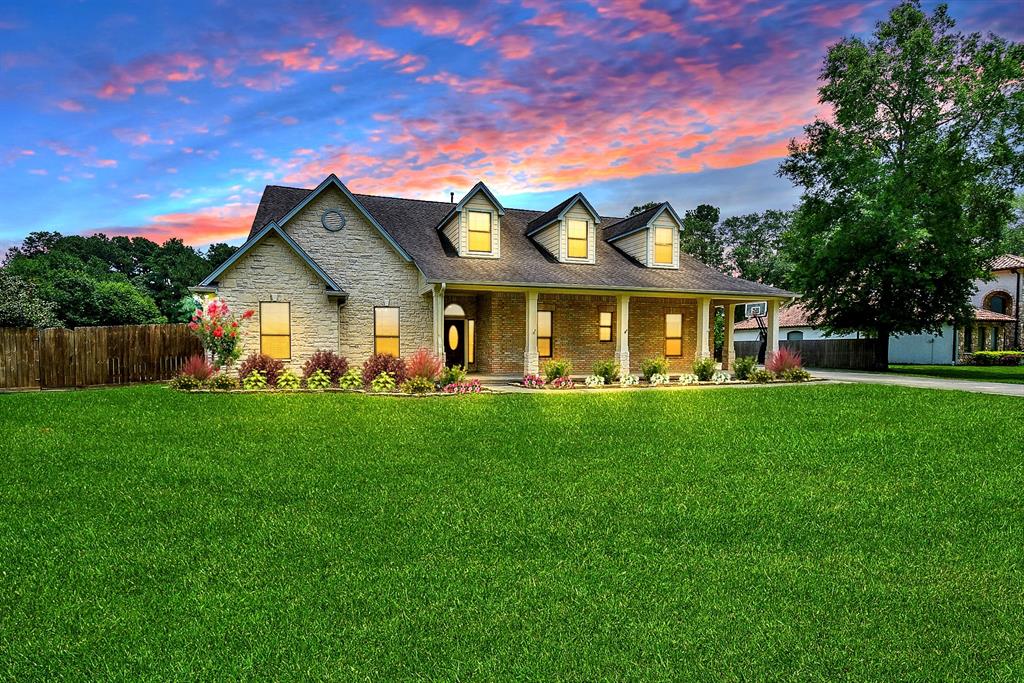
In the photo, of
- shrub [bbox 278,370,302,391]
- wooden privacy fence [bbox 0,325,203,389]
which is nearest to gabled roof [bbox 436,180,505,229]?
shrub [bbox 278,370,302,391]

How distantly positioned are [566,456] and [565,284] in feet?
34.3

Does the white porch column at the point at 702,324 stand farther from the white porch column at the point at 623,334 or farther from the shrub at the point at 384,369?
the shrub at the point at 384,369

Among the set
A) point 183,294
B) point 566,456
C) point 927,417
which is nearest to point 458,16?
point 566,456

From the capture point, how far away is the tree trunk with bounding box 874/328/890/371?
2591cm

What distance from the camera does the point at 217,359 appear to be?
48.5ft

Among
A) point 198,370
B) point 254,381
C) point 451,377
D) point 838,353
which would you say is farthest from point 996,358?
point 198,370

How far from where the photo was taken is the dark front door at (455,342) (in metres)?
19.9

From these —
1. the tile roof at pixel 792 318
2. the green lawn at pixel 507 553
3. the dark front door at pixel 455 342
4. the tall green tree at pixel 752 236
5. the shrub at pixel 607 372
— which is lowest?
the green lawn at pixel 507 553

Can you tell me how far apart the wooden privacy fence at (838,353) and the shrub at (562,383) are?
64.5ft

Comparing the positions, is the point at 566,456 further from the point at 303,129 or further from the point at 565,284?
the point at 303,129

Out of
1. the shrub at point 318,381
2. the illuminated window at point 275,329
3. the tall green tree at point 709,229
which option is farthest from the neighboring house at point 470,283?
the tall green tree at point 709,229

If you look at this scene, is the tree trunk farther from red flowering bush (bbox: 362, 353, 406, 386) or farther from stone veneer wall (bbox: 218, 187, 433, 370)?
red flowering bush (bbox: 362, 353, 406, 386)

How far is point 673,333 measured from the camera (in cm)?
2155

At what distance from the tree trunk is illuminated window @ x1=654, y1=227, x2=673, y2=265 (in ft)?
41.3
